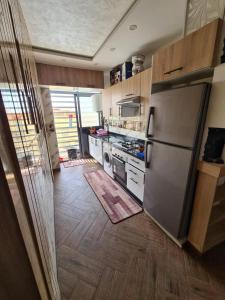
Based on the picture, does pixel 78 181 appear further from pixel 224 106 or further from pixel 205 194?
pixel 224 106

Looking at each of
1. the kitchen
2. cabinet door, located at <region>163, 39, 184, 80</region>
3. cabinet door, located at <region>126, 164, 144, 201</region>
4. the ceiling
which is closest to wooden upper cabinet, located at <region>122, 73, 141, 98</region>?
the kitchen

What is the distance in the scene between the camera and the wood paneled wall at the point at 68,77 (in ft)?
10.2

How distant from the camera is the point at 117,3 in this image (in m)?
1.48

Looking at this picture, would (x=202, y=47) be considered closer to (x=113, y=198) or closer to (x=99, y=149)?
(x=113, y=198)

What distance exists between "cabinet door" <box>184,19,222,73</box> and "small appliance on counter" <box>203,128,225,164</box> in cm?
58

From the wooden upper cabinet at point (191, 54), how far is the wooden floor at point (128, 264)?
1970 millimetres

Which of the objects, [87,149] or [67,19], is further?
[87,149]

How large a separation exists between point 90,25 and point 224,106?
1.94 m

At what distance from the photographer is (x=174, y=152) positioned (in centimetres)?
150

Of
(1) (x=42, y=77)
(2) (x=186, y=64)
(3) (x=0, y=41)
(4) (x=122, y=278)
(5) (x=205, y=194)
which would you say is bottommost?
(4) (x=122, y=278)

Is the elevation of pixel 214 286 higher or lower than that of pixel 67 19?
lower

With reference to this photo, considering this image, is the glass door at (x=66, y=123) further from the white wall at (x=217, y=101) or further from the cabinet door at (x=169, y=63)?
the white wall at (x=217, y=101)

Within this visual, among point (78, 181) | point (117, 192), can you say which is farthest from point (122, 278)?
point (78, 181)

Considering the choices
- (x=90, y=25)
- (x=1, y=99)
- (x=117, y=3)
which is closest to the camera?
(x=1, y=99)
